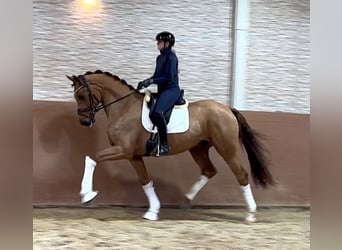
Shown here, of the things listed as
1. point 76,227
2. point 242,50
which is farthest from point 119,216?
point 242,50

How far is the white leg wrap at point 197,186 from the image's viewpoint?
2.61m

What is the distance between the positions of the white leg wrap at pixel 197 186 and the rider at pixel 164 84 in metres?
0.38

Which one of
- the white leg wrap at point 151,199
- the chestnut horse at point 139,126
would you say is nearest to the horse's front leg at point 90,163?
the chestnut horse at point 139,126

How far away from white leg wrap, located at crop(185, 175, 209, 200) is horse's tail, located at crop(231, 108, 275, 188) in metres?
0.28

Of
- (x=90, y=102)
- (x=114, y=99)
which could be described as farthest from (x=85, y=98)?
(x=114, y=99)

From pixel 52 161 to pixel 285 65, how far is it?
5.72 ft

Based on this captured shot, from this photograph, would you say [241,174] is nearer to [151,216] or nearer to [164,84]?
[151,216]

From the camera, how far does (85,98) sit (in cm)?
238

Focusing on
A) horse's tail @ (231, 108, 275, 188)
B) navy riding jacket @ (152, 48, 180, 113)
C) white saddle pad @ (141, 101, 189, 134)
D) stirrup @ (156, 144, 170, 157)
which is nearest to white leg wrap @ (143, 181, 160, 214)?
stirrup @ (156, 144, 170, 157)

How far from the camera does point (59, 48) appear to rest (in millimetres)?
2918

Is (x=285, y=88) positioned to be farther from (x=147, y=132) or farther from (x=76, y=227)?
(x=76, y=227)

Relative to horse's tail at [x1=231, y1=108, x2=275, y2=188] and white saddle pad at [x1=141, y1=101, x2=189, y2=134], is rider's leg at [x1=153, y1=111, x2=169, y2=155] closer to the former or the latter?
white saddle pad at [x1=141, y1=101, x2=189, y2=134]

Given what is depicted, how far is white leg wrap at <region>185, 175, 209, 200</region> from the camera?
261 cm

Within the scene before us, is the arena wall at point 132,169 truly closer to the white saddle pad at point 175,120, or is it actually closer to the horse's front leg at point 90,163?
the horse's front leg at point 90,163
